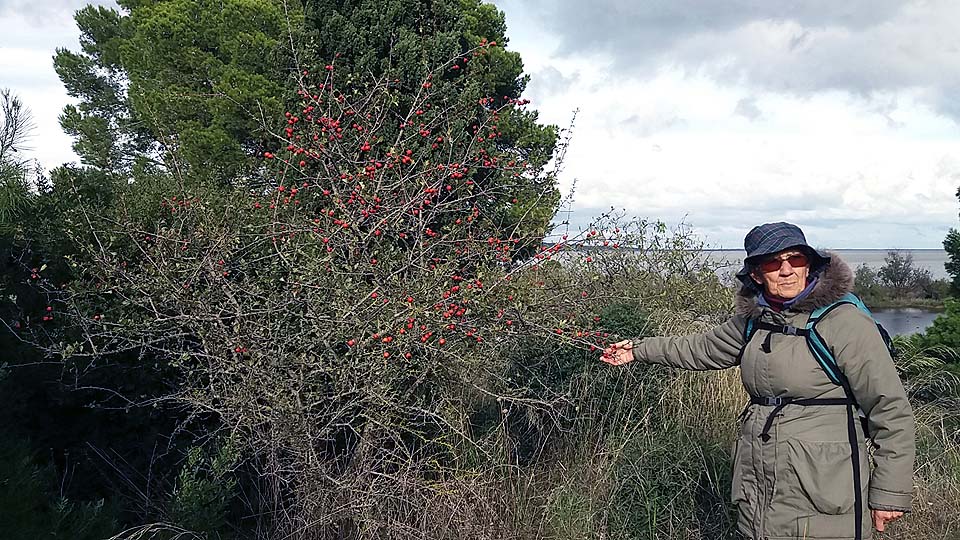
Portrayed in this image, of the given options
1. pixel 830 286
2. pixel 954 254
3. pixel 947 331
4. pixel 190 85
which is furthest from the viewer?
pixel 190 85

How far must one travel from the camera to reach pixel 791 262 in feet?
8.76

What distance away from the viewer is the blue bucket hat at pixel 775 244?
2.62m

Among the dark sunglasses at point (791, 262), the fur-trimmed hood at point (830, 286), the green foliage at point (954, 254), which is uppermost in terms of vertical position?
the green foliage at point (954, 254)

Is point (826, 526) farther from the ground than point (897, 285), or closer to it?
closer to it

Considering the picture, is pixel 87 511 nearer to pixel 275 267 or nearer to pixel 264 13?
pixel 275 267

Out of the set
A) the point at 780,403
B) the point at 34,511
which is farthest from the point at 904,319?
the point at 34,511

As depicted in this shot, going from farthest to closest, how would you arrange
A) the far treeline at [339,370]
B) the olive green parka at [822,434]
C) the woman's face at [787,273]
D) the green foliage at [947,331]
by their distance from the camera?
the green foliage at [947,331] < the far treeline at [339,370] < the woman's face at [787,273] < the olive green parka at [822,434]

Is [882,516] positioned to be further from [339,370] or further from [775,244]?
[339,370]

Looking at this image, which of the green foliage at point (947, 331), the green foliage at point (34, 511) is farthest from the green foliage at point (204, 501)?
the green foliage at point (947, 331)

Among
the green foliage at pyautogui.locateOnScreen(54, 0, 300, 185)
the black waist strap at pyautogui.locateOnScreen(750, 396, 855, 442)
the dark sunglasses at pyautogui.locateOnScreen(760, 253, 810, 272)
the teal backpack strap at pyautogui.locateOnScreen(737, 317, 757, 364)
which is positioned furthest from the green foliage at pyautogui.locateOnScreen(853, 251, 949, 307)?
the black waist strap at pyautogui.locateOnScreen(750, 396, 855, 442)

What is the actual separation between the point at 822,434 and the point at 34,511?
3.07 m

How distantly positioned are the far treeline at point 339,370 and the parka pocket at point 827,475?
5.11 feet

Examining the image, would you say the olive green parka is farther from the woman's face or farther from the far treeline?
the far treeline

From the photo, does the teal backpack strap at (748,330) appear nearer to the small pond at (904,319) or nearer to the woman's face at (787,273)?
the woman's face at (787,273)
